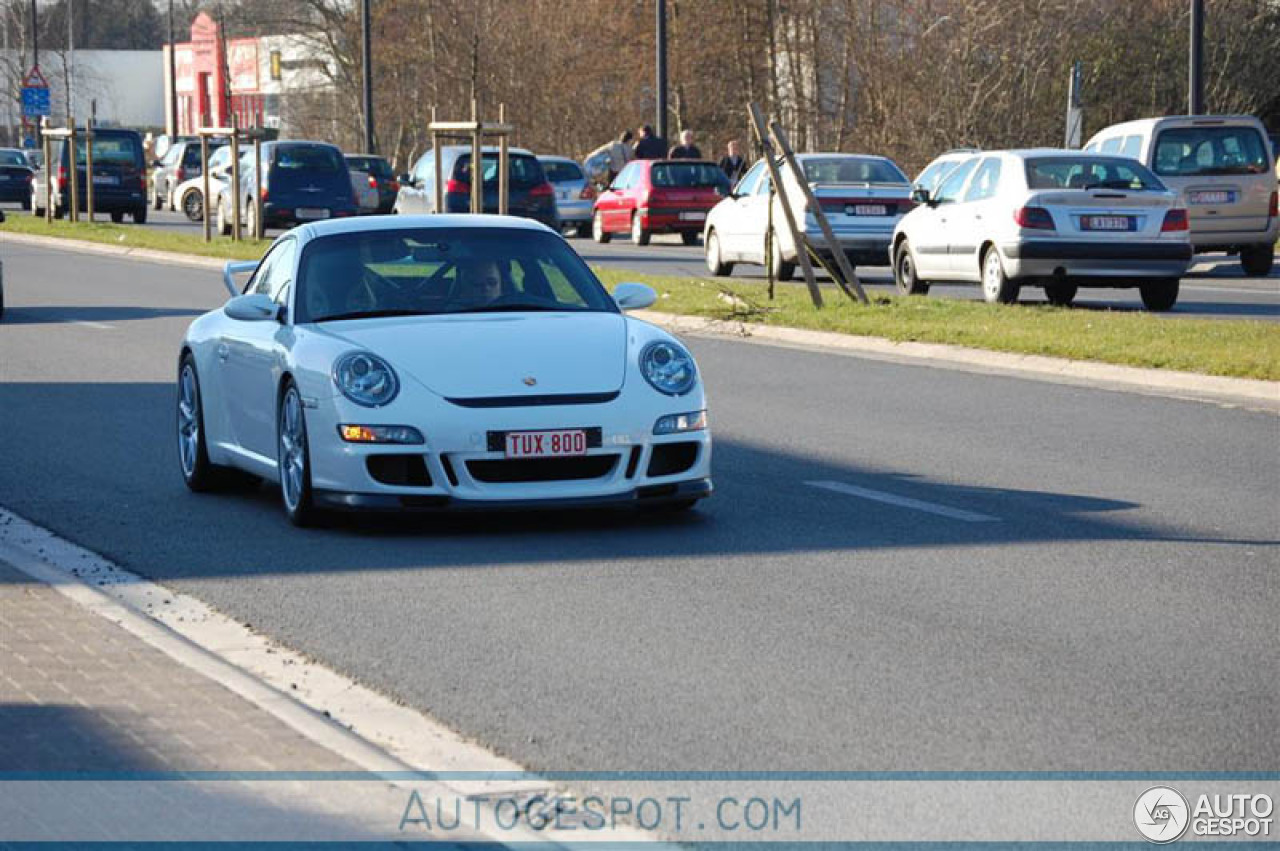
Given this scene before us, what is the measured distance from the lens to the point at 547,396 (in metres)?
9.88

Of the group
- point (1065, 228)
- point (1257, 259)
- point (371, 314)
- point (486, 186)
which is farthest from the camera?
point (486, 186)

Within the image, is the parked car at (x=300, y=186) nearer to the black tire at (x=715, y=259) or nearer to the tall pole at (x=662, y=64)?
the tall pole at (x=662, y=64)

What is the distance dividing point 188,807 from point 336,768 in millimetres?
462

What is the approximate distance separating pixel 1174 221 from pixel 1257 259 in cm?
696

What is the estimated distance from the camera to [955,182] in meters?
25.3

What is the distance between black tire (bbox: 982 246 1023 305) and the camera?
2355 cm

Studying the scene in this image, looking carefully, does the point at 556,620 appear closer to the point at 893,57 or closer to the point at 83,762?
the point at 83,762

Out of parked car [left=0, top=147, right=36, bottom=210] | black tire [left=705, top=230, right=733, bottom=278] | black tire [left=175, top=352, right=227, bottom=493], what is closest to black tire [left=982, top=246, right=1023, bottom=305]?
black tire [left=705, top=230, right=733, bottom=278]

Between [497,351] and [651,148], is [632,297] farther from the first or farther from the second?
[651,148]

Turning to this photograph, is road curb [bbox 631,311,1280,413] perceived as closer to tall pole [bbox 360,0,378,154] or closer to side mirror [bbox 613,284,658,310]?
side mirror [bbox 613,284,658,310]

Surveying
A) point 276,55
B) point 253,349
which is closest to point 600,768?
point 253,349

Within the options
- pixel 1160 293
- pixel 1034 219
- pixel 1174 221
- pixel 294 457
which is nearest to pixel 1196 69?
pixel 1160 293

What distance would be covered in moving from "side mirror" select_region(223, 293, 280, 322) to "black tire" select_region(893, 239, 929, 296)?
615 inches

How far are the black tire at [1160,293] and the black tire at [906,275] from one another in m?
3.01
